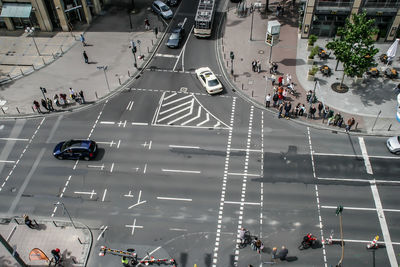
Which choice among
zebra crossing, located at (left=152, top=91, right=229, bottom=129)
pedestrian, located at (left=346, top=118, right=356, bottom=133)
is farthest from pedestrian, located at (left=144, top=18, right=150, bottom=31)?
pedestrian, located at (left=346, top=118, right=356, bottom=133)

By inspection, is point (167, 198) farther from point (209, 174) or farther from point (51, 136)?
point (51, 136)

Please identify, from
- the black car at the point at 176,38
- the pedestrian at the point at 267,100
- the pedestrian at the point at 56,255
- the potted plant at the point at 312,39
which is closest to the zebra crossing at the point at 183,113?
the pedestrian at the point at 267,100

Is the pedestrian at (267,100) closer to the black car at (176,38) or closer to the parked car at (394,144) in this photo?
the parked car at (394,144)

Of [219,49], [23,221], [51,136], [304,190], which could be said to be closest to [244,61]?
[219,49]

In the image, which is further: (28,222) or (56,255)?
(28,222)

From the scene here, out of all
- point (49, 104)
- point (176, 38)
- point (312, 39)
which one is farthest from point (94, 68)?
point (312, 39)

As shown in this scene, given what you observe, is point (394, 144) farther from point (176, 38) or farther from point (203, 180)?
point (176, 38)

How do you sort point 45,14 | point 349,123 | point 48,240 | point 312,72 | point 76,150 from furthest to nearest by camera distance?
1. point 45,14
2. point 312,72
3. point 349,123
4. point 76,150
5. point 48,240
